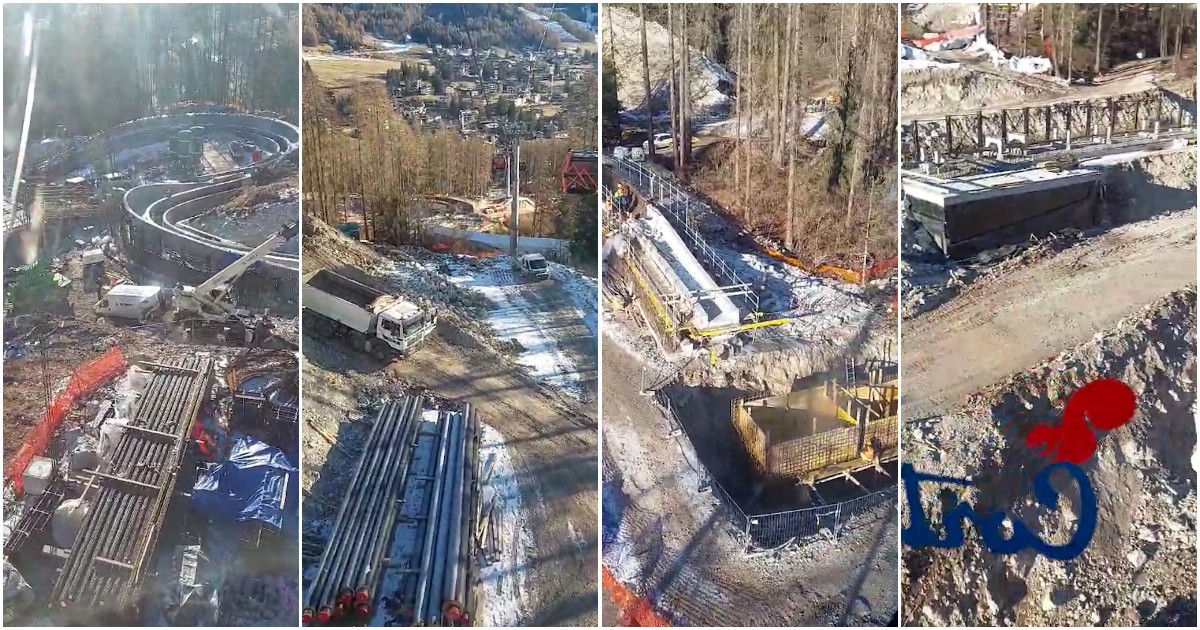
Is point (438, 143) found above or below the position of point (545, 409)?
above

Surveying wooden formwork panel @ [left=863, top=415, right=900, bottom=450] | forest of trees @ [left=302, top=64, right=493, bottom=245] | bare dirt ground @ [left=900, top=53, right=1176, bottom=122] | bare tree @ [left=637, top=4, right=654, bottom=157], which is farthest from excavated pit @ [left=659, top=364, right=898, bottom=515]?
forest of trees @ [left=302, top=64, right=493, bottom=245]

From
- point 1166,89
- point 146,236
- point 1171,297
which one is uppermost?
point 1166,89

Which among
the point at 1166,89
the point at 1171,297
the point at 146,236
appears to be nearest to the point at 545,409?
the point at 146,236

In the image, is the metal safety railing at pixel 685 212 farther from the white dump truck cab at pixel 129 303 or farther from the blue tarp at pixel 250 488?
the white dump truck cab at pixel 129 303

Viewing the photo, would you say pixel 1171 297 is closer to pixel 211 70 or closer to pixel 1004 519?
pixel 1004 519

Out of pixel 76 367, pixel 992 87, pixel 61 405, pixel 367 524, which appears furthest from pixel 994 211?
pixel 61 405

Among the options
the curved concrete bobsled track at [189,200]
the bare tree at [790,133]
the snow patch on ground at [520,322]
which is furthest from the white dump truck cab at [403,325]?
the bare tree at [790,133]

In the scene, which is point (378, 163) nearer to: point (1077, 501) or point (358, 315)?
point (358, 315)
